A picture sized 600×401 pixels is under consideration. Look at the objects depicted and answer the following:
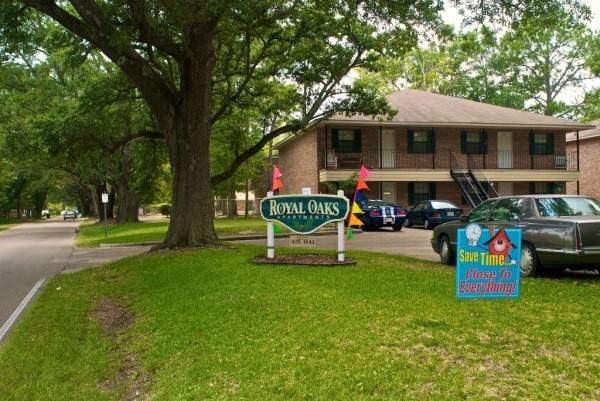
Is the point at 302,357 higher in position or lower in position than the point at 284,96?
lower

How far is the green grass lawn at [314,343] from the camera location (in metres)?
4.30

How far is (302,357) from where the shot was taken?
5.01 metres

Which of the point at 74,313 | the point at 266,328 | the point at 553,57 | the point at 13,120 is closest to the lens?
the point at 266,328

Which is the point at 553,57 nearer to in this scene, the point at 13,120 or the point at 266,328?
the point at 13,120

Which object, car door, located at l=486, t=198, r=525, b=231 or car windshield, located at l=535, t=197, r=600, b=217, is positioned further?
car door, located at l=486, t=198, r=525, b=231

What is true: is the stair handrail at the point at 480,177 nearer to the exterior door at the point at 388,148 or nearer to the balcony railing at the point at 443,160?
the balcony railing at the point at 443,160

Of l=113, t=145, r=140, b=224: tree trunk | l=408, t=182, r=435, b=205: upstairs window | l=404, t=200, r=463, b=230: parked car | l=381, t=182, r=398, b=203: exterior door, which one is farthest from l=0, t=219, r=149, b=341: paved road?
l=113, t=145, r=140, b=224: tree trunk

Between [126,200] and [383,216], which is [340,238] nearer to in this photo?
[383,216]

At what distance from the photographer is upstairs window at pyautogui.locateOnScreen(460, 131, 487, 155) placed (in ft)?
101

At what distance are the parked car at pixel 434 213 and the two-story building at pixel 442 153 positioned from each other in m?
4.13

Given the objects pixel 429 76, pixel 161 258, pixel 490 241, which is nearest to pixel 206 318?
pixel 490 241

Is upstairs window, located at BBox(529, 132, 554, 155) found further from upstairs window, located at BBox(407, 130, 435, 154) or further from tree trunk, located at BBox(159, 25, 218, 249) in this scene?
tree trunk, located at BBox(159, 25, 218, 249)

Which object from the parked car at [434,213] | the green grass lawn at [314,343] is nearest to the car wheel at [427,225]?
the parked car at [434,213]

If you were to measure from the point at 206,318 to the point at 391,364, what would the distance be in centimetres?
295
